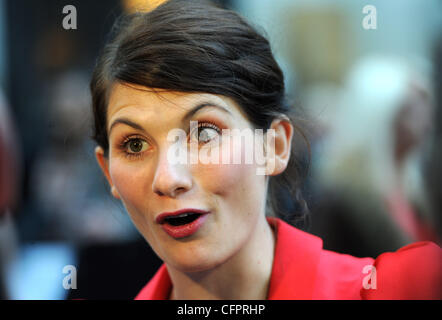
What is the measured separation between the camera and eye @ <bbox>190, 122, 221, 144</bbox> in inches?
39.4

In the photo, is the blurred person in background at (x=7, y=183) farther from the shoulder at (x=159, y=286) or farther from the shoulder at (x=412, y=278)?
the shoulder at (x=412, y=278)

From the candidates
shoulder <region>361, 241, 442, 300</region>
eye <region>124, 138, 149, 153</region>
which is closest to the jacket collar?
shoulder <region>361, 241, 442, 300</region>

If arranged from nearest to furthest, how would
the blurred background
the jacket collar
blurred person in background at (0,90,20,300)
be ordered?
the jacket collar → the blurred background → blurred person in background at (0,90,20,300)

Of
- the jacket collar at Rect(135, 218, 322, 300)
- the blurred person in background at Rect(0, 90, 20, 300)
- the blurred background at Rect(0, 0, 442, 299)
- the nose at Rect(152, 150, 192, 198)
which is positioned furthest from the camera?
the blurred person in background at Rect(0, 90, 20, 300)

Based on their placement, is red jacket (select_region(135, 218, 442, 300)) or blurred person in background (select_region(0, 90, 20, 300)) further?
blurred person in background (select_region(0, 90, 20, 300))

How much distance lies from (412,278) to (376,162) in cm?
41

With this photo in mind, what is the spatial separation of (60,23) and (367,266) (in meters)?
0.84

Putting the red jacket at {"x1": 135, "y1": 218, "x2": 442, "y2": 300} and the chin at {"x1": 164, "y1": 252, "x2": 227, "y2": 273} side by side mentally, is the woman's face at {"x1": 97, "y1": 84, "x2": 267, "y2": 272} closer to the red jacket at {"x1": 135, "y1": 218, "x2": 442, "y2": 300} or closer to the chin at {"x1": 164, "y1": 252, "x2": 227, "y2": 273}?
the chin at {"x1": 164, "y1": 252, "x2": 227, "y2": 273}

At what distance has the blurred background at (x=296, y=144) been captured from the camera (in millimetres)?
1202

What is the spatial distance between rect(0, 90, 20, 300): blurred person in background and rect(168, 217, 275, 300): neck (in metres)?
0.49

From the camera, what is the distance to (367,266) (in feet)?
3.61

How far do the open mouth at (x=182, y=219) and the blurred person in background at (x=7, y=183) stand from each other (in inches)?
20.9

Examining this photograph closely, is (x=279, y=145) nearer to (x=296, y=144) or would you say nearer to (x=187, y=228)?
(x=296, y=144)
